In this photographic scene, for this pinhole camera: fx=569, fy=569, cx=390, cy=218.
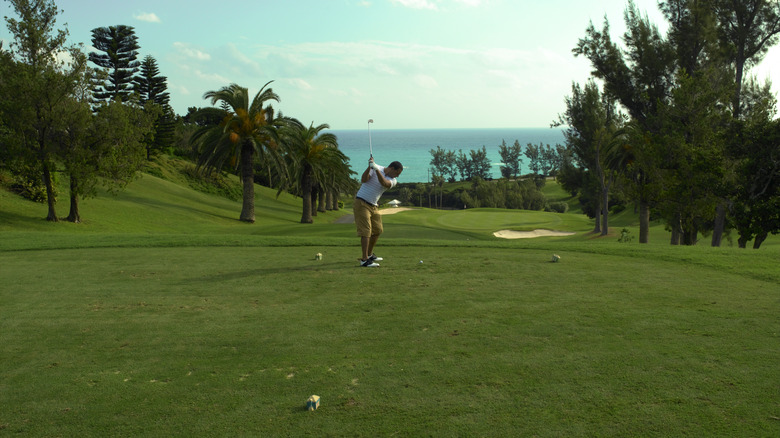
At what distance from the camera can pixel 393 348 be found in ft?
19.4

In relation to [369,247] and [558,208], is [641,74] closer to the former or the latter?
[369,247]

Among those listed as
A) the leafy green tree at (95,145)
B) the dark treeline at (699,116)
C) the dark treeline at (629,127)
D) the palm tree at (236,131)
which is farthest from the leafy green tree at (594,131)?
the leafy green tree at (95,145)

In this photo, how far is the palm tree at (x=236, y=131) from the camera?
123ft

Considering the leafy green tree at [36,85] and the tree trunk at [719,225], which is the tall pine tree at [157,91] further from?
the tree trunk at [719,225]

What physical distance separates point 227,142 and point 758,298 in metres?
33.9

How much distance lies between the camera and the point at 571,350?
18.8 ft

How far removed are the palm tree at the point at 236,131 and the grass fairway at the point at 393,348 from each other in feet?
87.2

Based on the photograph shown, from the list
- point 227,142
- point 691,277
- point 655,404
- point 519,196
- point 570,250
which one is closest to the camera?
point 655,404

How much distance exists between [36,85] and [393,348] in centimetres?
2530

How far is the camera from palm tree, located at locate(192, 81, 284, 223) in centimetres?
3734

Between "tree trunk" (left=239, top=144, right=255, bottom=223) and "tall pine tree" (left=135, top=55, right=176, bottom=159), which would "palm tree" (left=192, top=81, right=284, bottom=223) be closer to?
"tree trunk" (left=239, top=144, right=255, bottom=223)

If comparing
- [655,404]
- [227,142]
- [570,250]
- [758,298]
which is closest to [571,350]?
[655,404]

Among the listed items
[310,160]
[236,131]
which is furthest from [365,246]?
[310,160]

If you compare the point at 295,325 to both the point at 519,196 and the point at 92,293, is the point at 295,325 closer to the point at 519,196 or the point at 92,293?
the point at 92,293
